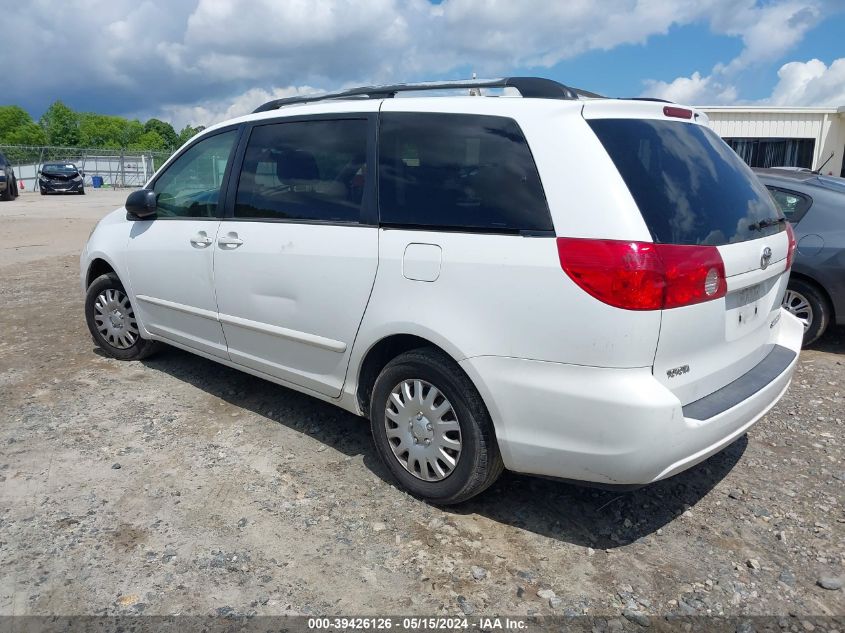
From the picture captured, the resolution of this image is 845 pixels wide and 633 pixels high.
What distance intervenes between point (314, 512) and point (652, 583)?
1553 millimetres

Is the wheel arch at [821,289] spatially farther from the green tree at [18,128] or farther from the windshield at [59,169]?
the green tree at [18,128]

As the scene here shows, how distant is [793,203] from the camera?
5.77 m

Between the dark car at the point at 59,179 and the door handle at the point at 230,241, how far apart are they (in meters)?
30.4

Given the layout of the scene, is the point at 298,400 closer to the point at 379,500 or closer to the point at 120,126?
the point at 379,500

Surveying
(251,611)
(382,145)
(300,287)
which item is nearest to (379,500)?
(251,611)

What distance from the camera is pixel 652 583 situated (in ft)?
8.82

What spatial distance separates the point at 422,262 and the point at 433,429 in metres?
0.79

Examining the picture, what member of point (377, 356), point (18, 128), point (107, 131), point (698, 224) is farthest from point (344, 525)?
point (107, 131)

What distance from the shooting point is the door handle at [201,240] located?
13.5 feet

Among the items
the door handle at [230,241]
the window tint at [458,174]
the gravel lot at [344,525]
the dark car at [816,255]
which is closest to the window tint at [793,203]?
the dark car at [816,255]

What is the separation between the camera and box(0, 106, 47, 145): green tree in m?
104

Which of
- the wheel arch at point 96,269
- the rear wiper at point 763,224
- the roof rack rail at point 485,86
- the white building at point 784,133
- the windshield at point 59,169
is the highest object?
the white building at point 784,133

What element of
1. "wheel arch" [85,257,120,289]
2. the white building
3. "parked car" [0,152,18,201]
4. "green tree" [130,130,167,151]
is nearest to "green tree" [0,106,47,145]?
"green tree" [130,130,167,151]

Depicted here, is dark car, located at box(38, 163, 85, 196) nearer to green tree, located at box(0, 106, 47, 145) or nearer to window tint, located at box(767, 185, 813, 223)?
window tint, located at box(767, 185, 813, 223)
